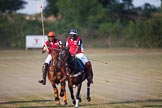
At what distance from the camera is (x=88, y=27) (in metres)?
75.8

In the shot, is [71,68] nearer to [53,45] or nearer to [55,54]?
[55,54]

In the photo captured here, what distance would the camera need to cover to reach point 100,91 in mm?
19906

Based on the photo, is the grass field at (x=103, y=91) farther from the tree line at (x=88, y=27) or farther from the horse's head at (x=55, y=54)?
the tree line at (x=88, y=27)

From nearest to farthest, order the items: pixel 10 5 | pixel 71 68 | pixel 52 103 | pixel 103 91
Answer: pixel 71 68 → pixel 52 103 → pixel 103 91 → pixel 10 5

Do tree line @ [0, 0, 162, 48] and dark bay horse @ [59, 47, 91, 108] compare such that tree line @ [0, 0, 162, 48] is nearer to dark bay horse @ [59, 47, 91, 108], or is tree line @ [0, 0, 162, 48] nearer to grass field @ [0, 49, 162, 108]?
grass field @ [0, 49, 162, 108]

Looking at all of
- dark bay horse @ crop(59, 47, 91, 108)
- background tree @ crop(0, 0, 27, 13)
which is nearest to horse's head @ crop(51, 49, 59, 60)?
dark bay horse @ crop(59, 47, 91, 108)

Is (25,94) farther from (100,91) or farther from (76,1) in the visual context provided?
(76,1)

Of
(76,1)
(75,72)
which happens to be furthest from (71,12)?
(75,72)

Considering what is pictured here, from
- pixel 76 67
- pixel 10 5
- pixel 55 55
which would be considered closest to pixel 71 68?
pixel 76 67

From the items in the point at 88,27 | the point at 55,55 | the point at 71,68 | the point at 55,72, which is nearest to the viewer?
the point at 71,68

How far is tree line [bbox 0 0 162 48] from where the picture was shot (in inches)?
2704

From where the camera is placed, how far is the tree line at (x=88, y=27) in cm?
6869

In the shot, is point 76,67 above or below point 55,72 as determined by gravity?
above

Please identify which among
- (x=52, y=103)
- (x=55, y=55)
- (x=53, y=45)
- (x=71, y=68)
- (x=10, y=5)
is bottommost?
(x=52, y=103)
